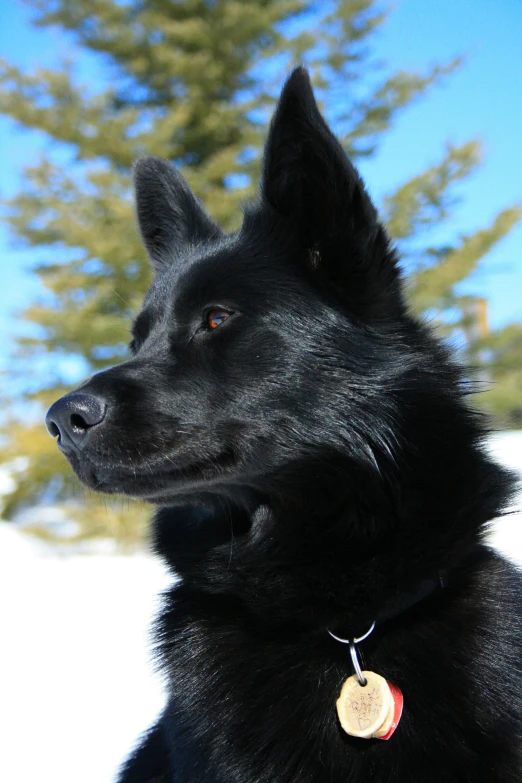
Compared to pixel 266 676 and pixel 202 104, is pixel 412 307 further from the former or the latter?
pixel 202 104

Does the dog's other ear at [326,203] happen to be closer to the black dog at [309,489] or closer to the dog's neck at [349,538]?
the black dog at [309,489]

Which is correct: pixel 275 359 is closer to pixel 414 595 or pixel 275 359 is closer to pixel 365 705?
pixel 414 595

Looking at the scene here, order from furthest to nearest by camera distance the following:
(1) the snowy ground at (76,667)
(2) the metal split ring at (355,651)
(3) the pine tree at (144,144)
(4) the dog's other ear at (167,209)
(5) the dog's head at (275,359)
Result: (3) the pine tree at (144,144) < (1) the snowy ground at (76,667) < (4) the dog's other ear at (167,209) < (5) the dog's head at (275,359) < (2) the metal split ring at (355,651)

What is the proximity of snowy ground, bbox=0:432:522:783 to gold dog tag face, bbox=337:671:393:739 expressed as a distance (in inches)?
26.1

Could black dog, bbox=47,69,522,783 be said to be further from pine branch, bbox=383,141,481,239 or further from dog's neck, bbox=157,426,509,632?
pine branch, bbox=383,141,481,239

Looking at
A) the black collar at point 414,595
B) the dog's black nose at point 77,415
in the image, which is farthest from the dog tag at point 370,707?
the dog's black nose at point 77,415

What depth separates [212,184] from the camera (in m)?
9.36

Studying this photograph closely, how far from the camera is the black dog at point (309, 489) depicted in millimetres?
1817

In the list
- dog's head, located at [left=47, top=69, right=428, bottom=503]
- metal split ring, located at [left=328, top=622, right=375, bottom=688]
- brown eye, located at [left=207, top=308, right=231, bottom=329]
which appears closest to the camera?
metal split ring, located at [left=328, top=622, right=375, bottom=688]

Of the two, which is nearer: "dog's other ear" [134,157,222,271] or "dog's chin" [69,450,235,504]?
"dog's chin" [69,450,235,504]

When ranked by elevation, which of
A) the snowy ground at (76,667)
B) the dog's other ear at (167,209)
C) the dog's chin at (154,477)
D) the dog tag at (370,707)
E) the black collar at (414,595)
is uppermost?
the dog's other ear at (167,209)

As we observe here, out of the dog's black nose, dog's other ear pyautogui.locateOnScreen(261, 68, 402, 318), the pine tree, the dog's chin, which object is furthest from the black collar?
the pine tree

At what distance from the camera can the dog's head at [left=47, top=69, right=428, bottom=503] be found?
1.90 m

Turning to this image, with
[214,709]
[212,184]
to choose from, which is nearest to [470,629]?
[214,709]
